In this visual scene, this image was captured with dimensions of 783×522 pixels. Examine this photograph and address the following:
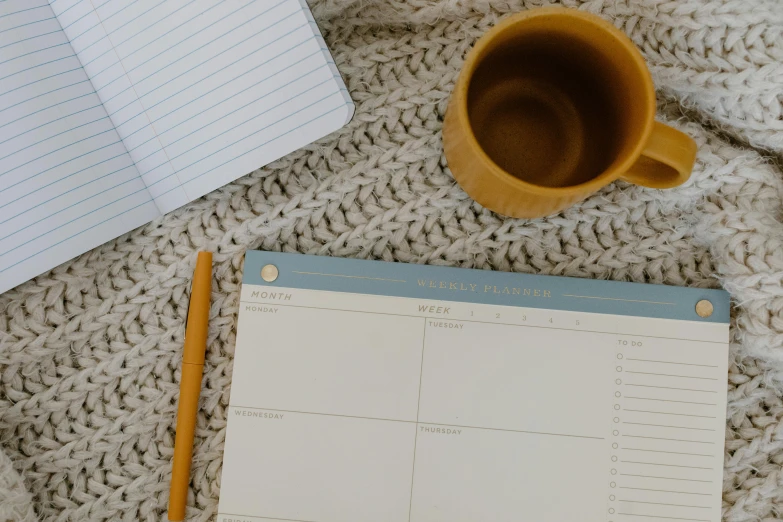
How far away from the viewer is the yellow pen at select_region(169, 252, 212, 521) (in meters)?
0.51

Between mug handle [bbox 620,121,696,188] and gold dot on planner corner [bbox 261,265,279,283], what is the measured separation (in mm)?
268

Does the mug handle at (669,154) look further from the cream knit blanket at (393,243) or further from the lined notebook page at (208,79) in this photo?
the lined notebook page at (208,79)

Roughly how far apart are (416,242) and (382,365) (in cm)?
10

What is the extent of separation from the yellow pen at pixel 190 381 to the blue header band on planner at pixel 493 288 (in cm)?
4

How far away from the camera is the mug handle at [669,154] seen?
0.41 metres

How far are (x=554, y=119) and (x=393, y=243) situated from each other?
0.16m

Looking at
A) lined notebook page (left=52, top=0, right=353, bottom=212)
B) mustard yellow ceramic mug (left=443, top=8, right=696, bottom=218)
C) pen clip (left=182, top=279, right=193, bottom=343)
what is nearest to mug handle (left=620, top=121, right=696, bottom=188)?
mustard yellow ceramic mug (left=443, top=8, right=696, bottom=218)

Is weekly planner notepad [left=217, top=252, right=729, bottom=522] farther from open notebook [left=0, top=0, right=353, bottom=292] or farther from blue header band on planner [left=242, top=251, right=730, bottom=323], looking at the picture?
open notebook [left=0, top=0, right=353, bottom=292]

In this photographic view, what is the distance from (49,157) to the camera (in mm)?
495

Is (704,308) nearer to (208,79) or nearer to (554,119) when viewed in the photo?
(554,119)

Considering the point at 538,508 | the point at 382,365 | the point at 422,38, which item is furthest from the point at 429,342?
the point at 422,38

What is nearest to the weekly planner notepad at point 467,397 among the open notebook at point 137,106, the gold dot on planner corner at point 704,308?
the gold dot on planner corner at point 704,308

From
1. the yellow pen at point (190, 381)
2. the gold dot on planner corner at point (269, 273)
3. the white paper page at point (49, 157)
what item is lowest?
the yellow pen at point (190, 381)

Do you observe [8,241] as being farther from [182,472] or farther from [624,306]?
[624,306]
